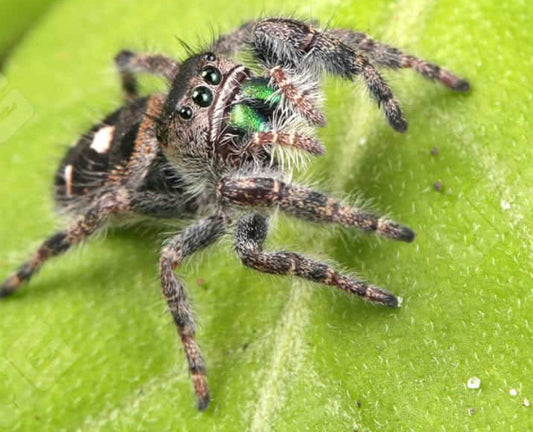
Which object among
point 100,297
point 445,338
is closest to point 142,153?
point 100,297

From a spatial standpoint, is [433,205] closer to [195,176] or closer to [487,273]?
[487,273]

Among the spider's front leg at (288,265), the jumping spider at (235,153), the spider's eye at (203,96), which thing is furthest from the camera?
the spider's eye at (203,96)

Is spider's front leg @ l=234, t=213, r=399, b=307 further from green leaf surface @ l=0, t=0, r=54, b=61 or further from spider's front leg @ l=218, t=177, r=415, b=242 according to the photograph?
green leaf surface @ l=0, t=0, r=54, b=61

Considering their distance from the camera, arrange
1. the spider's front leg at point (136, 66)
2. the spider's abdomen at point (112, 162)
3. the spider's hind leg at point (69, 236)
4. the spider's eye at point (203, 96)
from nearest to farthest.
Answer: the spider's eye at point (203, 96)
the spider's hind leg at point (69, 236)
the spider's abdomen at point (112, 162)
the spider's front leg at point (136, 66)

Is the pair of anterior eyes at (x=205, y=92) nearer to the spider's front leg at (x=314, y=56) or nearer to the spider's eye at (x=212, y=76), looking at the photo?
the spider's eye at (x=212, y=76)

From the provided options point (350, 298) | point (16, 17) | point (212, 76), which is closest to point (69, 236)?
point (212, 76)

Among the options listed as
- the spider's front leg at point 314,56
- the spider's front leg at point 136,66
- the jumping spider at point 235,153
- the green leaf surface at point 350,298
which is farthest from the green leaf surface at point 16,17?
the spider's front leg at point 314,56

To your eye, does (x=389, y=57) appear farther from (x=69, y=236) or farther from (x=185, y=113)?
(x=69, y=236)
